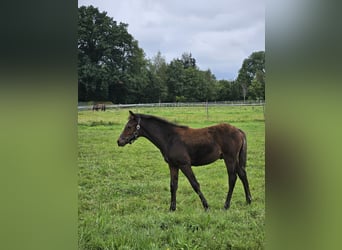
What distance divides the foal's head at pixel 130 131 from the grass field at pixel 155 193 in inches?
1.4

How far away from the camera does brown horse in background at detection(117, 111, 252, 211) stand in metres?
2.30

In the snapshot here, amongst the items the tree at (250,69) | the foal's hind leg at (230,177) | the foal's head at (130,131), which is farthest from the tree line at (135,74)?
the foal's hind leg at (230,177)

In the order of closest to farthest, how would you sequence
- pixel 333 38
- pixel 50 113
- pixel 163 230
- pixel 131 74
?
pixel 333 38 → pixel 50 113 → pixel 163 230 → pixel 131 74

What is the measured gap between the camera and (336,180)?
1.85 m

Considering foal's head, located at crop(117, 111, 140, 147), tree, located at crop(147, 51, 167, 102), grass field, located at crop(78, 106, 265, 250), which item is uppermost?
tree, located at crop(147, 51, 167, 102)

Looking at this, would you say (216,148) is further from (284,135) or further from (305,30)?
(305,30)

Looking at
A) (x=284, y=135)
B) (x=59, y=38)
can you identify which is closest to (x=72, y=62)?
(x=59, y=38)

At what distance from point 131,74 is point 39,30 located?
689 millimetres

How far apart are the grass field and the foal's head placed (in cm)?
3

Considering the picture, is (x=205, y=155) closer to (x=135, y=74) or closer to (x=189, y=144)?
(x=189, y=144)

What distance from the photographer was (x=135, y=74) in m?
2.35

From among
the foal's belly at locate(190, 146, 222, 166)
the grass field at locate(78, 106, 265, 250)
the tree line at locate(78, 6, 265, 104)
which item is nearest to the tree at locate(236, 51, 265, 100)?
the tree line at locate(78, 6, 265, 104)

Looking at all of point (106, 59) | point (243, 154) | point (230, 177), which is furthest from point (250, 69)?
point (106, 59)

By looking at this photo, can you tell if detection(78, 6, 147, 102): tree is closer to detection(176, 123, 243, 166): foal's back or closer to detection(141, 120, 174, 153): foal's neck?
detection(141, 120, 174, 153): foal's neck
